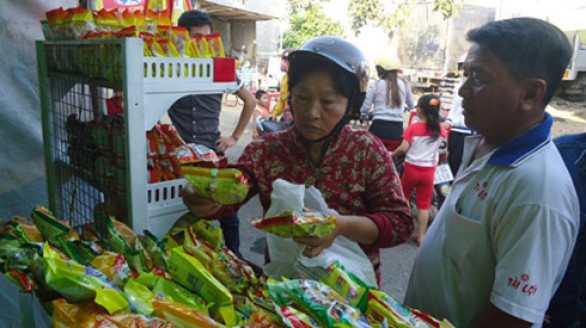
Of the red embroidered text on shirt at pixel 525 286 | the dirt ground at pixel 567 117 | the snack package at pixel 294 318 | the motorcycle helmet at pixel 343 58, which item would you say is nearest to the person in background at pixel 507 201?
the red embroidered text on shirt at pixel 525 286

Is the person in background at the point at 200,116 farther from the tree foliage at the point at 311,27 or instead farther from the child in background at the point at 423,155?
the tree foliage at the point at 311,27

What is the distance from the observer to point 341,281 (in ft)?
3.66

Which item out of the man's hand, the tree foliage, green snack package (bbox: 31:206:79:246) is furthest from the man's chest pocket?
the tree foliage

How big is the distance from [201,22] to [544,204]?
8.96 ft

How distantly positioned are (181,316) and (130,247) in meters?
0.38

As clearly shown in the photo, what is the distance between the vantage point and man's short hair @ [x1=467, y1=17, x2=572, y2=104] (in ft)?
3.78

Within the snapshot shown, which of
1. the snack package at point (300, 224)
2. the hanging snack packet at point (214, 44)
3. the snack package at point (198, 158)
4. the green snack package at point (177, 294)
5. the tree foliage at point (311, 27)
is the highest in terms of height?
the tree foliage at point (311, 27)

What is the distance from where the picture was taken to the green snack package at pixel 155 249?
1280 mm

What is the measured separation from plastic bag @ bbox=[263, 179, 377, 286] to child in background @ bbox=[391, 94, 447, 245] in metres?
3.29

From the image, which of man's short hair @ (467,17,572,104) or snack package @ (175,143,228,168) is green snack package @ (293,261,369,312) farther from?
man's short hair @ (467,17,572,104)

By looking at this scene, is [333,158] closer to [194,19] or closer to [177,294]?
[177,294]

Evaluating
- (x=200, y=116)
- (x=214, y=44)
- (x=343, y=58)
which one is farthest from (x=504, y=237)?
(x=200, y=116)

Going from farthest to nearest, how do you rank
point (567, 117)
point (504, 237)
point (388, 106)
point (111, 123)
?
point (567, 117)
point (388, 106)
point (111, 123)
point (504, 237)

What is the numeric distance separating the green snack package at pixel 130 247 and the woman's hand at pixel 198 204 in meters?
0.20
